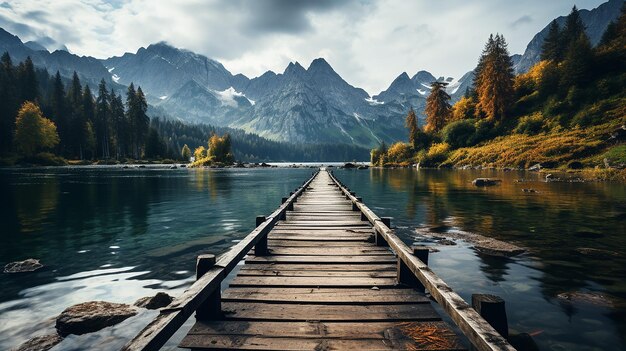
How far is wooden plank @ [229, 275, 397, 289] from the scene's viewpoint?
247 inches

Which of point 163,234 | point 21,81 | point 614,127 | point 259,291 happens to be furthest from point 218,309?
point 21,81

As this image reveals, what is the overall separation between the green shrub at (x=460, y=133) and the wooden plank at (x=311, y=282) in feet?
243

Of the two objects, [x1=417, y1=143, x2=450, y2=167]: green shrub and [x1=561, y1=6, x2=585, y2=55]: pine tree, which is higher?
[x1=561, y1=6, x2=585, y2=55]: pine tree

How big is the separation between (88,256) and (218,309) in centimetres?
984

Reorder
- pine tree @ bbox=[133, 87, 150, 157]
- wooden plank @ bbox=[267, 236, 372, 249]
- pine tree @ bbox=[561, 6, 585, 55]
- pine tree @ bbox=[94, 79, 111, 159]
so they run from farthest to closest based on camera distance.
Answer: pine tree @ bbox=[133, 87, 150, 157] → pine tree @ bbox=[94, 79, 111, 159] → pine tree @ bbox=[561, 6, 585, 55] → wooden plank @ bbox=[267, 236, 372, 249]

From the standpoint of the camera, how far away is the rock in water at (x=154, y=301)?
24.8 ft

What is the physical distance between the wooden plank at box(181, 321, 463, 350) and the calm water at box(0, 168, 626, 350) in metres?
2.61

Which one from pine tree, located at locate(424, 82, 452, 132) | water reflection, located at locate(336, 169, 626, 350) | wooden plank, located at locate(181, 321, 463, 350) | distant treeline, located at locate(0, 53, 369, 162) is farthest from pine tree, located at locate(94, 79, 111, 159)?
wooden plank, located at locate(181, 321, 463, 350)

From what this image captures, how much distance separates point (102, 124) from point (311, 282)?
5172 inches

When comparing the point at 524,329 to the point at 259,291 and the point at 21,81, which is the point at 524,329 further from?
the point at 21,81

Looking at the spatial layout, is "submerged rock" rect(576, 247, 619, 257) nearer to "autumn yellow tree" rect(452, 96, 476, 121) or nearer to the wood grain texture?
the wood grain texture

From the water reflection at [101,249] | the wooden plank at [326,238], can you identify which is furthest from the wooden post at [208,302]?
the wooden plank at [326,238]

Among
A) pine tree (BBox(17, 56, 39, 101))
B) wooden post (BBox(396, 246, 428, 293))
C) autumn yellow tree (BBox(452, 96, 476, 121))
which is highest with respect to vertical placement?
pine tree (BBox(17, 56, 39, 101))

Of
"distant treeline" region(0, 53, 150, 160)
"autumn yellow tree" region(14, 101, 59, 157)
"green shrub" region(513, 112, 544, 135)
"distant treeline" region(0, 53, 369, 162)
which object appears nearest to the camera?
"green shrub" region(513, 112, 544, 135)
